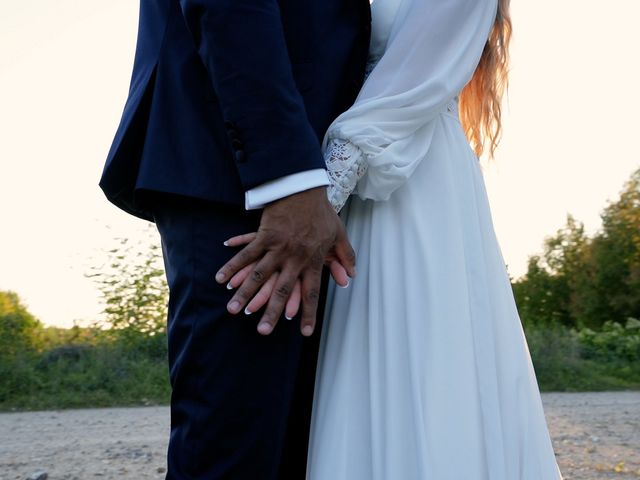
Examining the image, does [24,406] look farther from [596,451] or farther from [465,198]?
[465,198]

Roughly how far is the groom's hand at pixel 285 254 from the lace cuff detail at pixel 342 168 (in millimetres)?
100

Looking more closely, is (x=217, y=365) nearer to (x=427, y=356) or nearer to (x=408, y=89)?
(x=427, y=356)

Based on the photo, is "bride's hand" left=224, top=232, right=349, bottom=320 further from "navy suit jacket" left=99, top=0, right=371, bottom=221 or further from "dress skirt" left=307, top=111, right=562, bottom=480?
"dress skirt" left=307, top=111, right=562, bottom=480

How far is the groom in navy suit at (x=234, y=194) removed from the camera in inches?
59.3

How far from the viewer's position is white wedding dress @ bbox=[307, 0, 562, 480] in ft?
5.38

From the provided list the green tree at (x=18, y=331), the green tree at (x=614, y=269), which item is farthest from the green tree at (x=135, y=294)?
the green tree at (x=614, y=269)

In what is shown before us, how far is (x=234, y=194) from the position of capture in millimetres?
1565

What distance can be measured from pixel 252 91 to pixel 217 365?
512 mm

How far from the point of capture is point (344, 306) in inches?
69.9

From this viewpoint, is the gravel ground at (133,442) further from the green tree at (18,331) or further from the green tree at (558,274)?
the green tree at (558,274)

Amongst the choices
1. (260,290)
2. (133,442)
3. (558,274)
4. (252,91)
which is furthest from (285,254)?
(558,274)

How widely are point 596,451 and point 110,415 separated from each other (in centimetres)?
348

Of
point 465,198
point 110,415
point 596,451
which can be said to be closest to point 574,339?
point 596,451

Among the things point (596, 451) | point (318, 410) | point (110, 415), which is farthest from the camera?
point (110, 415)
